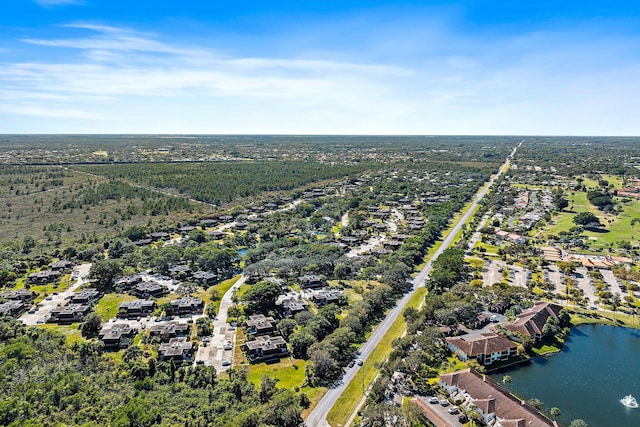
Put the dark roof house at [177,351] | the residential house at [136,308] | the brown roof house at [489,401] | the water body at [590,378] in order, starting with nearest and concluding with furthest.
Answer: the brown roof house at [489,401], the water body at [590,378], the dark roof house at [177,351], the residential house at [136,308]

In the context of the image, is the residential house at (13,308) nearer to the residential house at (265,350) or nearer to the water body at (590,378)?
the residential house at (265,350)

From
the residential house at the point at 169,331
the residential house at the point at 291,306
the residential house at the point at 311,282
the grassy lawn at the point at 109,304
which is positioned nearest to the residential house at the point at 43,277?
the grassy lawn at the point at 109,304

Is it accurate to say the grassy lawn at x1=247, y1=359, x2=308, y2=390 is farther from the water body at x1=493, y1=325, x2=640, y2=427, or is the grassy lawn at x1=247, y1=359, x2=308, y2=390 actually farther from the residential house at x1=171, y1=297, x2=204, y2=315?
the water body at x1=493, y1=325, x2=640, y2=427

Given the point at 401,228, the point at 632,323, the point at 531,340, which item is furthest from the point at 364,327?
the point at 401,228

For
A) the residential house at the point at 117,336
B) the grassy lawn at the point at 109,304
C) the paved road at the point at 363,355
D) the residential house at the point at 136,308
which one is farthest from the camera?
the grassy lawn at the point at 109,304

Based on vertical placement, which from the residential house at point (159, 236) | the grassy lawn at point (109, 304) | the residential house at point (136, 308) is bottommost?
the grassy lawn at point (109, 304)

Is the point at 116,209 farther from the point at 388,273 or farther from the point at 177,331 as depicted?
the point at 388,273
